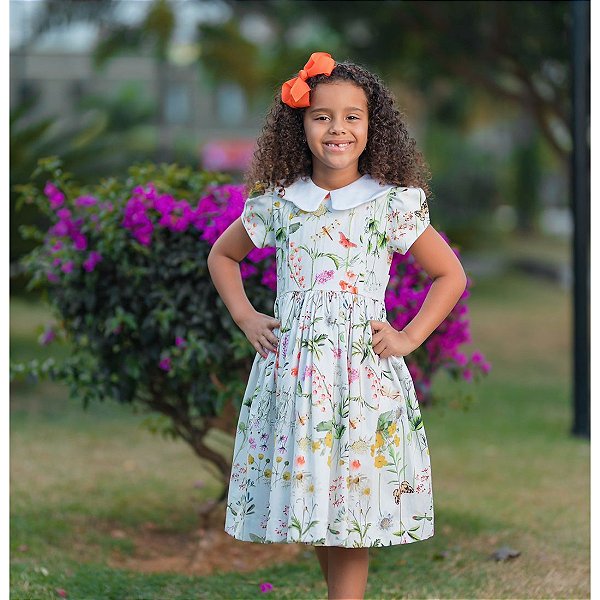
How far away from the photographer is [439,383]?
29.7 feet

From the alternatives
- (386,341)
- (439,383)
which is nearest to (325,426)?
(386,341)

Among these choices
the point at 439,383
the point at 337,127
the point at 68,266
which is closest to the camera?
the point at 337,127

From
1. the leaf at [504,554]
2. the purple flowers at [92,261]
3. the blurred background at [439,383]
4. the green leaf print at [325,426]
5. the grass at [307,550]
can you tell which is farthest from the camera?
the blurred background at [439,383]

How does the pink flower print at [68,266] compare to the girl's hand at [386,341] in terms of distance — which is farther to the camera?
the pink flower print at [68,266]

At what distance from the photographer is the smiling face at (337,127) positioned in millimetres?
2967

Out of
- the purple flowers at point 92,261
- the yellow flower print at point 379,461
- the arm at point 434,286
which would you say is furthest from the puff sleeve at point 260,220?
the purple flowers at point 92,261

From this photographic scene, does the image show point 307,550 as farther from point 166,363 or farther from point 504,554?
point 166,363

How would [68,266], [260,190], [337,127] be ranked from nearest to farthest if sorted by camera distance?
[337,127] < [260,190] < [68,266]

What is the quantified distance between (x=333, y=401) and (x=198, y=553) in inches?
67.8

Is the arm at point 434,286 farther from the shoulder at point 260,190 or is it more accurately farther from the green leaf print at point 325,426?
the shoulder at point 260,190

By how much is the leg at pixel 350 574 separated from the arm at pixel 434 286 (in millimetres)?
528

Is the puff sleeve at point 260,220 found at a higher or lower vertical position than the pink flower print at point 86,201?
lower

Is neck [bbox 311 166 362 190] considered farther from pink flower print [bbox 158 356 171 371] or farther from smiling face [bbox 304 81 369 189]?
pink flower print [bbox 158 356 171 371]

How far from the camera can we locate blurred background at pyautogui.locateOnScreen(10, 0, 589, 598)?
4414mm
